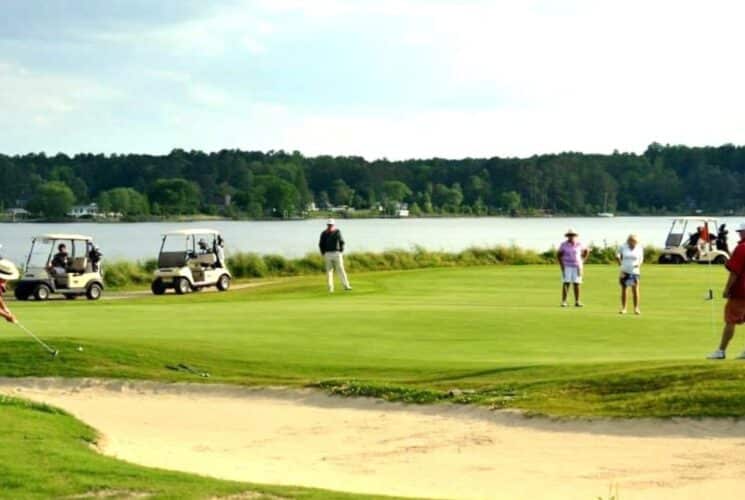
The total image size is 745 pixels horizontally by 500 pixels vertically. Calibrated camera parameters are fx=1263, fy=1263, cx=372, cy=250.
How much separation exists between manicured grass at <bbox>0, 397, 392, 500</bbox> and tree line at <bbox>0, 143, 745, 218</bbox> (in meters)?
148

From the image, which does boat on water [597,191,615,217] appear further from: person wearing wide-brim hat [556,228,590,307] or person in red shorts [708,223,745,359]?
person in red shorts [708,223,745,359]

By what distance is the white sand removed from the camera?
11.6 metres

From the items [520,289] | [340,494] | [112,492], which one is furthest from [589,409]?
[520,289]

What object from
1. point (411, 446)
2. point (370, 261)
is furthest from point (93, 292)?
point (411, 446)

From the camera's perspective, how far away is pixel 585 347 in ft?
67.5

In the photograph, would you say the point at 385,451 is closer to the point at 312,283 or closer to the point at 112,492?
the point at 112,492

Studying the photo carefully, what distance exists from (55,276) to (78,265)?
0.92 meters

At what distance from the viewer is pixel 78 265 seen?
36.8m

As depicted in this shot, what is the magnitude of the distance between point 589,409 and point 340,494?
211 inches

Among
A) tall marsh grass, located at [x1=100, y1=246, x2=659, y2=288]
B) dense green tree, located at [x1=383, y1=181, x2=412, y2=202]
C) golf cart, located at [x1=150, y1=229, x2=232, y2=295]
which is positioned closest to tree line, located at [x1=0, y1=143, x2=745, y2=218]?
dense green tree, located at [x1=383, y1=181, x2=412, y2=202]

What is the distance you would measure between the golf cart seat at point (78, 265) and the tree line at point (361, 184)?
12246 cm

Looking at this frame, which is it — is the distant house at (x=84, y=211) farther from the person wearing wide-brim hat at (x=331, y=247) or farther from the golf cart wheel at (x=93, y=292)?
the person wearing wide-brim hat at (x=331, y=247)

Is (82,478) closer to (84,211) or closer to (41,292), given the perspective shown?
(41,292)

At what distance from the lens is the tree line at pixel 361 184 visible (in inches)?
6594
